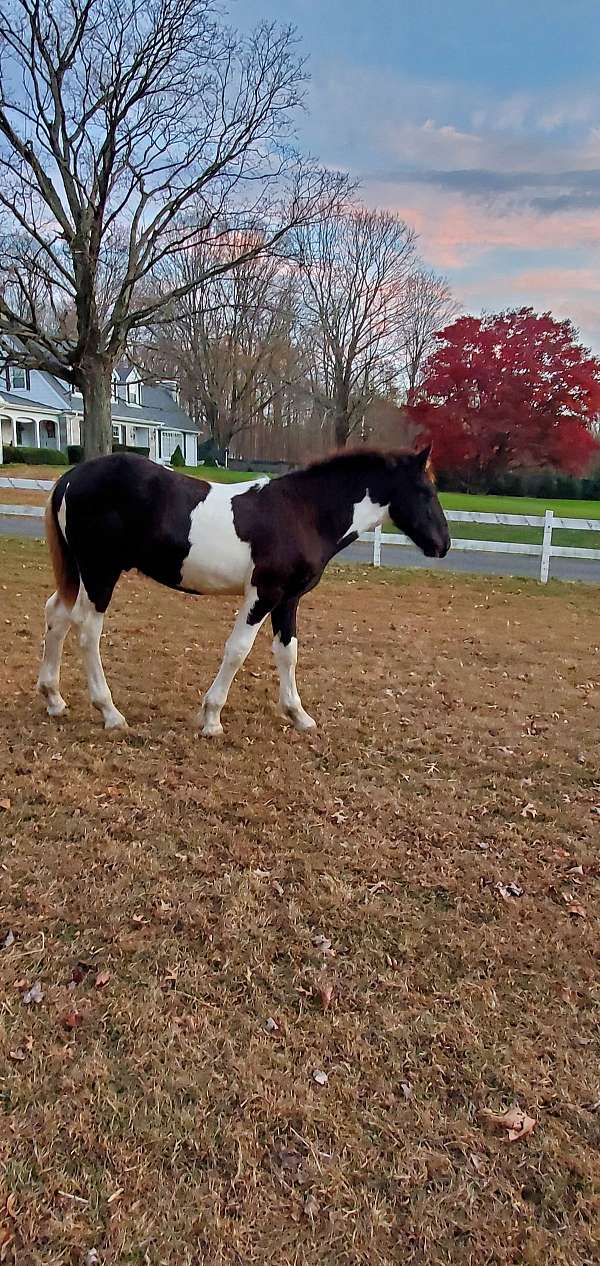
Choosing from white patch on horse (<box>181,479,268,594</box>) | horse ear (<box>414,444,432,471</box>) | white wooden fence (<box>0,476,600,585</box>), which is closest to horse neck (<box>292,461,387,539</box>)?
horse ear (<box>414,444,432,471</box>)

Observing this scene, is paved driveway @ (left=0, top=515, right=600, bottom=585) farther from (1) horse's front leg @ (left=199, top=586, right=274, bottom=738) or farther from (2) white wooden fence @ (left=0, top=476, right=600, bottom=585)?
(1) horse's front leg @ (left=199, top=586, right=274, bottom=738)

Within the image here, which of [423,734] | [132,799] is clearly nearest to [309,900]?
[132,799]

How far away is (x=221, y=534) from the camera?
400 centimetres

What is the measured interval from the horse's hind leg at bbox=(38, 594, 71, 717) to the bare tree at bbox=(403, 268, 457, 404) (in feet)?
108

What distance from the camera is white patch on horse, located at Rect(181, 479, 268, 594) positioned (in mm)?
3980

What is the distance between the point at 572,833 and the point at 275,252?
55.0ft

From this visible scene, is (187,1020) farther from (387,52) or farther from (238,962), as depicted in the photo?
(387,52)

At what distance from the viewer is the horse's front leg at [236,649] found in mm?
4105

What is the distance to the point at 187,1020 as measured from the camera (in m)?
2.11

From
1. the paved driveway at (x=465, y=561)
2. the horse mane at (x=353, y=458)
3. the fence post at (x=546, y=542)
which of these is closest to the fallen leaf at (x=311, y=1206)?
the horse mane at (x=353, y=458)

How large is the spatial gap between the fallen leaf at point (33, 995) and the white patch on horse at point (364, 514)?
307cm

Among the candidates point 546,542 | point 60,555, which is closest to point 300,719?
point 60,555

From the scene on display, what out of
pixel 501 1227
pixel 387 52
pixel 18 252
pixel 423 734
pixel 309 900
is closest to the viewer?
pixel 501 1227

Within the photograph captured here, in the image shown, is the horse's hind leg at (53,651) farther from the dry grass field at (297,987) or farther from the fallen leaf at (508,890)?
the fallen leaf at (508,890)
